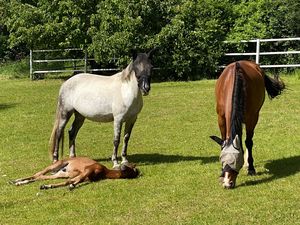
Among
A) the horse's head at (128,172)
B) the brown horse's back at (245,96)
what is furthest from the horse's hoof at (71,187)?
the brown horse's back at (245,96)

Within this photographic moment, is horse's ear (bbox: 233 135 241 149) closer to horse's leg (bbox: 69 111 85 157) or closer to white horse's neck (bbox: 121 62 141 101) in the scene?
white horse's neck (bbox: 121 62 141 101)

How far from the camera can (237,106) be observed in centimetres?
649

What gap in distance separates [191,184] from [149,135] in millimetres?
4107

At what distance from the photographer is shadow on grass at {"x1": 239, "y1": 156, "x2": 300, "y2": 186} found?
6941mm

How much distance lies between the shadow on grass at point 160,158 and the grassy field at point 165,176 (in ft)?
0.06

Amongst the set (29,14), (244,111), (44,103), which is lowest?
(44,103)

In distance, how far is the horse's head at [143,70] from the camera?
24.8 feet

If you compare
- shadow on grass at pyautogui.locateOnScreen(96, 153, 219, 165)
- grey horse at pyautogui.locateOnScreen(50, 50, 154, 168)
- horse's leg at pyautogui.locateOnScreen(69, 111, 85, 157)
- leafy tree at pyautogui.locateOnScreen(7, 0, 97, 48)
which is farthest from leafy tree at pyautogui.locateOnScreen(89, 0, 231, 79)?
grey horse at pyautogui.locateOnScreen(50, 50, 154, 168)

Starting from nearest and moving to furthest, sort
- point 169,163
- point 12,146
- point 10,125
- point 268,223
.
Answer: point 268,223
point 169,163
point 12,146
point 10,125

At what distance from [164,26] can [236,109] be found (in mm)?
16116

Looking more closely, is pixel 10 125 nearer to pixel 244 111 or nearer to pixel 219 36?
pixel 244 111

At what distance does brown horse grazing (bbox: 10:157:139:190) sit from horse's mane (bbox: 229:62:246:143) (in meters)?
1.77

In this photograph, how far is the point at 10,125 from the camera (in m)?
12.5

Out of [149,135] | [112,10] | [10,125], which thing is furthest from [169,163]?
[112,10]
